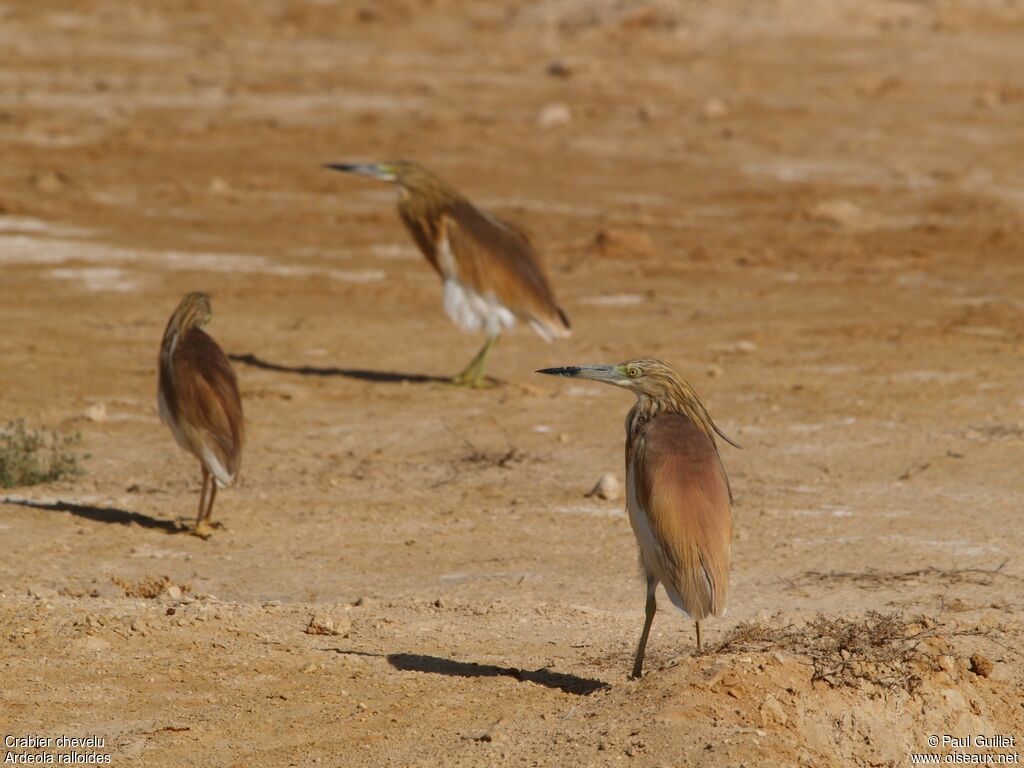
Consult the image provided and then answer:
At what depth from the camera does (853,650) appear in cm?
588

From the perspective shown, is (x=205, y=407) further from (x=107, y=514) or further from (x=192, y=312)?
(x=107, y=514)

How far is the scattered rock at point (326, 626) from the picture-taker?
6.49 metres

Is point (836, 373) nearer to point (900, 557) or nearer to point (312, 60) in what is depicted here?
point (900, 557)

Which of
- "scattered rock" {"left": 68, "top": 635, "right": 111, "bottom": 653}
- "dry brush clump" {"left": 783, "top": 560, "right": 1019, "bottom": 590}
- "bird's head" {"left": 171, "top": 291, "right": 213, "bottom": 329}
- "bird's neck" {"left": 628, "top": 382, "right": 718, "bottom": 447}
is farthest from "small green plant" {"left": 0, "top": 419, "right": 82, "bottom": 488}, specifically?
"bird's neck" {"left": 628, "top": 382, "right": 718, "bottom": 447}

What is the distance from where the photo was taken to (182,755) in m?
5.36

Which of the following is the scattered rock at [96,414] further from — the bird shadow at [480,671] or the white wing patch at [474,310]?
the bird shadow at [480,671]

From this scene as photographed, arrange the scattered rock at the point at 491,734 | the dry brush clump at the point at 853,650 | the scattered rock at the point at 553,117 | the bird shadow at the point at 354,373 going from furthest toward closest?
the scattered rock at the point at 553,117
the bird shadow at the point at 354,373
the dry brush clump at the point at 853,650
the scattered rock at the point at 491,734

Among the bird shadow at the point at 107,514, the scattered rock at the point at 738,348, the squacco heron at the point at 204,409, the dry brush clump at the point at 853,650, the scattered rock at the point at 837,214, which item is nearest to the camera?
the dry brush clump at the point at 853,650

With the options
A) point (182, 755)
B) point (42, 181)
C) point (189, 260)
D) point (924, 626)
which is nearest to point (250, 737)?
point (182, 755)

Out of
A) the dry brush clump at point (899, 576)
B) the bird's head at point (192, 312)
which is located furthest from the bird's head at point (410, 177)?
the dry brush clump at point (899, 576)

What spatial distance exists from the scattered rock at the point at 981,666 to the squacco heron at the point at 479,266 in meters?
5.60

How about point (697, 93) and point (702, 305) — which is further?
point (697, 93)

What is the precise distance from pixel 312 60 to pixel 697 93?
540 cm

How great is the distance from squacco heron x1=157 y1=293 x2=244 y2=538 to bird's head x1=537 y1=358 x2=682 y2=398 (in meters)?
2.38
